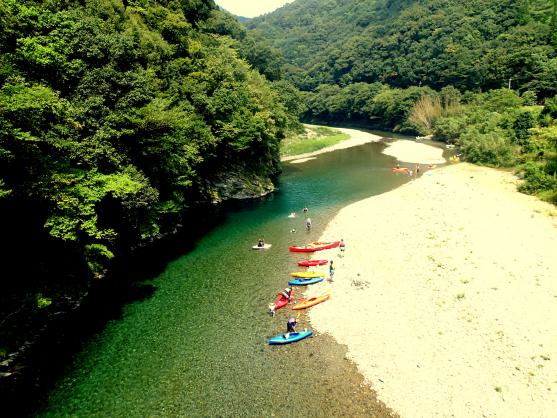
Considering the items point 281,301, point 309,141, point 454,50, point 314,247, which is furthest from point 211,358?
point 454,50

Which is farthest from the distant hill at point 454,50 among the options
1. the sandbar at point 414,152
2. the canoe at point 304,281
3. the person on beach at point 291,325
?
the person on beach at point 291,325

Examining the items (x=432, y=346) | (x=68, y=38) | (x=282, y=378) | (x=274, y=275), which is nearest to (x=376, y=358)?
(x=432, y=346)

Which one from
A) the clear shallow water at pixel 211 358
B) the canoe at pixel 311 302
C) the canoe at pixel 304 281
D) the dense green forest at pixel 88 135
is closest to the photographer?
the clear shallow water at pixel 211 358

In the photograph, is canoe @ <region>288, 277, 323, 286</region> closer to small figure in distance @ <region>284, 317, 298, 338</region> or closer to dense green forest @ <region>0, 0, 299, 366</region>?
small figure in distance @ <region>284, 317, 298, 338</region>

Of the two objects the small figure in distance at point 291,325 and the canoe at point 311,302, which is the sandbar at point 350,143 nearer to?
the canoe at point 311,302

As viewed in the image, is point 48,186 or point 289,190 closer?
point 48,186

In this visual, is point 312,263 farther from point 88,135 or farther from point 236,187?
point 236,187

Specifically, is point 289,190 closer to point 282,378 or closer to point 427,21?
point 282,378
